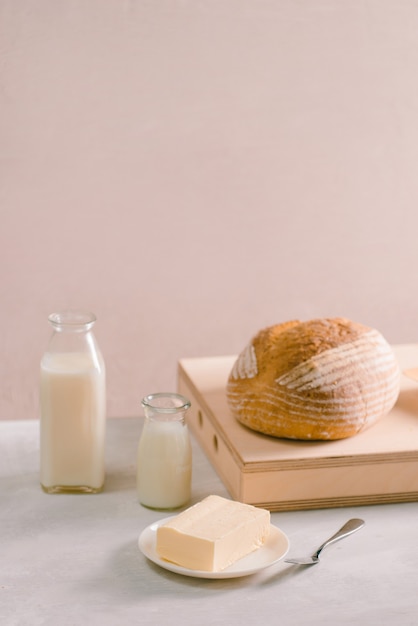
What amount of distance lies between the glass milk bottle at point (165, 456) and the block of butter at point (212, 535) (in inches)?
4.8

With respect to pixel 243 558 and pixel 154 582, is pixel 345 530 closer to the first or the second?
pixel 243 558

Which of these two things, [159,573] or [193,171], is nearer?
[159,573]

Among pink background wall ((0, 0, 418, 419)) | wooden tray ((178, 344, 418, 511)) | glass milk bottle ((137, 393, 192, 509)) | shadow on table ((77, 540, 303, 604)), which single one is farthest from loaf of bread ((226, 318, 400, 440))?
pink background wall ((0, 0, 418, 419))

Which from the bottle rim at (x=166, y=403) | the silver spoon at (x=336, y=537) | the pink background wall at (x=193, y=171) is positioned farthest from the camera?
the pink background wall at (x=193, y=171)

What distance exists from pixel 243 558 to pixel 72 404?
33 cm

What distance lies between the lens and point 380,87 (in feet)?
9.36

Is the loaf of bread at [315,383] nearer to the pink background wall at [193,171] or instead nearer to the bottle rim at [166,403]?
the bottle rim at [166,403]

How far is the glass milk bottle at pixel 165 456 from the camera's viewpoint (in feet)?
3.92

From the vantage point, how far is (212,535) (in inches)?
39.6

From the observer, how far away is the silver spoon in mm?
1058

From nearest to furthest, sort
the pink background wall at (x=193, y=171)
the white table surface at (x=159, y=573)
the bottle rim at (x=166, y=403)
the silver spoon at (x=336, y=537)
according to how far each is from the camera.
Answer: the white table surface at (x=159, y=573)
the silver spoon at (x=336, y=537)
the bottle rim at (x=166, y=403)
the pink background wall at (x=193, y=171)

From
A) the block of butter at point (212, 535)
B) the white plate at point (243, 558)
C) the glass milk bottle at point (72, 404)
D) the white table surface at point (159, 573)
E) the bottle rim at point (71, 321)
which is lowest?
the white table surface at point (159, 573)

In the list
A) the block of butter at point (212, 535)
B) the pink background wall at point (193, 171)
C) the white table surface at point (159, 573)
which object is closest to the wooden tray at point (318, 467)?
the white table surface at point (159, 573)

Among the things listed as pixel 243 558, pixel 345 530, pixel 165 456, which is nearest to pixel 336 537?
pixel 345 530
